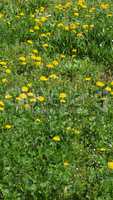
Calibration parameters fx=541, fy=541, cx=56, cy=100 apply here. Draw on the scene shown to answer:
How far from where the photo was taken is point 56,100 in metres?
6.92

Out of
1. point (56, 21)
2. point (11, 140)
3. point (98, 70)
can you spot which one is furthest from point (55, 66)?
point (11, 140)

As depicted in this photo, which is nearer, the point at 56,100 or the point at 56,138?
the point at 56,138

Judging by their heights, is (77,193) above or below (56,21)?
below

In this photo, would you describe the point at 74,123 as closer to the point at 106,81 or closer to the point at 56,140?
the point at 56,140

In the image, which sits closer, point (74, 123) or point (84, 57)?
point (74, 123)

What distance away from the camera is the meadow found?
18.1ft

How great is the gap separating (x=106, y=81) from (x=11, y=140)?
218cm

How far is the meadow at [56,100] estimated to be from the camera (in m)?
5.52

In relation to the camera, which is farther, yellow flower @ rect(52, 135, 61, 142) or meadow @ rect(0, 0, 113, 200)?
yellow flower @ rect(52, 135, 61, 142)

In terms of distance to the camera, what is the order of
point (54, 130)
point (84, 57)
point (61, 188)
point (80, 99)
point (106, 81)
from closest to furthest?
point (61, 188), point (54, 130), point (80, 99), point (106, 81), point (84, 57)

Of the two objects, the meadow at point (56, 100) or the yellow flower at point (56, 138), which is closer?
the meadow at point (56, 100)

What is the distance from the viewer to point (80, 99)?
7004 mm

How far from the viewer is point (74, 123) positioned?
649cm

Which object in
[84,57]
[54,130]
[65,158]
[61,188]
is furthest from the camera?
[84,57]
